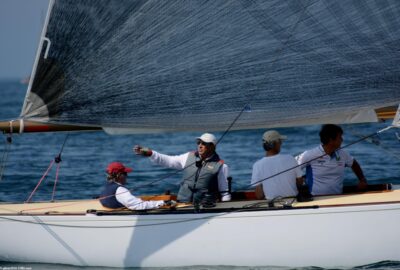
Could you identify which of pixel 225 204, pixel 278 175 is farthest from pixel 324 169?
pixel 225 204

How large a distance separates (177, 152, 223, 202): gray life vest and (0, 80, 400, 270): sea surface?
0.51m

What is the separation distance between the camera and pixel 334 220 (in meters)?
8.12

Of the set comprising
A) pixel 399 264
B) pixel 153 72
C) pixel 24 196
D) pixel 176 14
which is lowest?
pixel 399 264

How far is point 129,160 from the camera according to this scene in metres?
17.5

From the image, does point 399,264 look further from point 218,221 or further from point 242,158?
point 242,158

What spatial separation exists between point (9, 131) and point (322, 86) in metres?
3.00

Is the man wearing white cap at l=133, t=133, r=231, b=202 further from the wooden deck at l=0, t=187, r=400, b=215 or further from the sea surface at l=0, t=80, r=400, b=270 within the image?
the sea surface at l=0, t=80, r=400, b=270

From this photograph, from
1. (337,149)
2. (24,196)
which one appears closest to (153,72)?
(337,149)

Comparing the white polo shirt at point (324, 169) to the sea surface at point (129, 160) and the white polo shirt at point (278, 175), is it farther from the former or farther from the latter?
the sea surface at point (129, 160)

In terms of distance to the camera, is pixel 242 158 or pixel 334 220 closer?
pixel 334 220

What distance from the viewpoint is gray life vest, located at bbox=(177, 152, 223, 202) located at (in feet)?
28.2

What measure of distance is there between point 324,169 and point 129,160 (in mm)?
9121

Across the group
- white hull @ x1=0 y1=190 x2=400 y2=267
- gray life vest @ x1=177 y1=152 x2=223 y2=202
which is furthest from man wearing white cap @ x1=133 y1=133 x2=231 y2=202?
white hull @ x1=0 y1=190 x2=400 y2=267

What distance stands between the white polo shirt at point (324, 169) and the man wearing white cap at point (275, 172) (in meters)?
0.26
